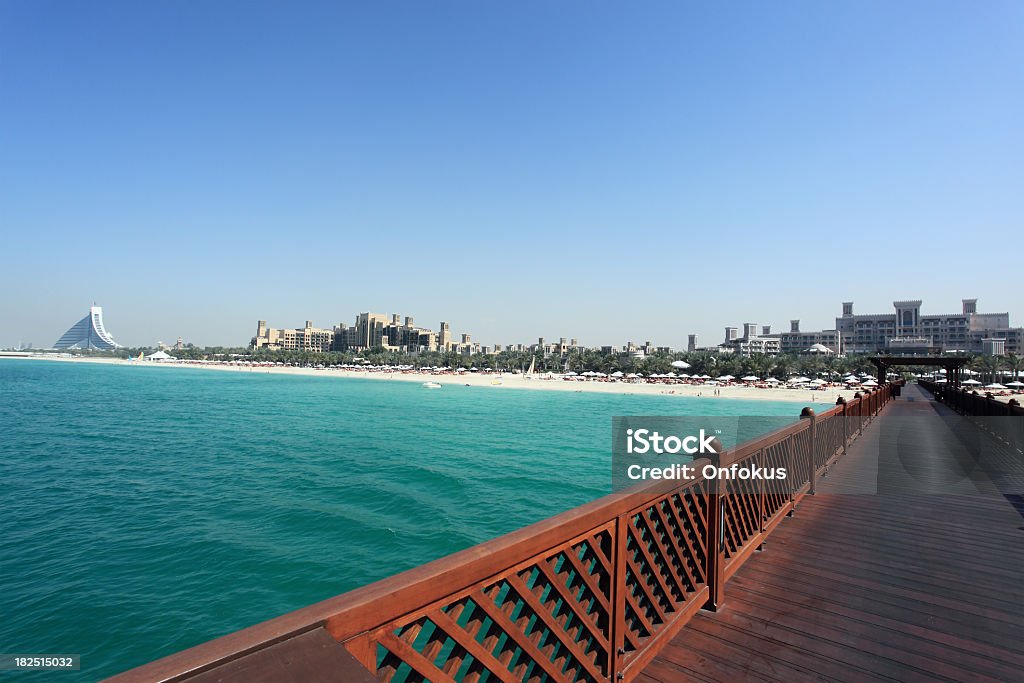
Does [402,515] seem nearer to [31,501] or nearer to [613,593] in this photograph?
[31,501]

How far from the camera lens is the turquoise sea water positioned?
8680 millimetres

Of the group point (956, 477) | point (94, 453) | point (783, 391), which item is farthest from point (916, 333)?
point (94, 453)

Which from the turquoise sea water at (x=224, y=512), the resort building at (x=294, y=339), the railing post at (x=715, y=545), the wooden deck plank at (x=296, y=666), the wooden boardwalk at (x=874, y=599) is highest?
the resort building at (x=294, y=339)

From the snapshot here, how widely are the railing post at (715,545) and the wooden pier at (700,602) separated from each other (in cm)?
2

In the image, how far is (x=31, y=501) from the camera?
14906 mm

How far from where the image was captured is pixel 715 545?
3.73 meters

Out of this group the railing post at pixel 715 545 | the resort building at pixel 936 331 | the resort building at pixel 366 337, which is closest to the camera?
the railing post at pixel 715 545

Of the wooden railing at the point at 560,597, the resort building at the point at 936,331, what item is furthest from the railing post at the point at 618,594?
the resort building at the point at 936,331

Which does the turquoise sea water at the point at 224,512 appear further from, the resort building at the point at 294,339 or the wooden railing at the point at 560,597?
the resort building at the point at 294,339

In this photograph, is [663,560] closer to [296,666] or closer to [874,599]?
[874,599]

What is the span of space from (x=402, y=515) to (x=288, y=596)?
4.79m

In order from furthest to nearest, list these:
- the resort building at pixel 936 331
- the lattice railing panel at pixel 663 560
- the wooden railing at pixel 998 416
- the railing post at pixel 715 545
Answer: the resort building at pixel 936 331 < the wooden railing at pixel 998 416 < the railing post at pixel 715 545 < the lattice railing panel at pixel 663 560

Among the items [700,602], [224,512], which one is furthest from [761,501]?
[224,512]

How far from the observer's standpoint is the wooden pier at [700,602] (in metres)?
1.44
